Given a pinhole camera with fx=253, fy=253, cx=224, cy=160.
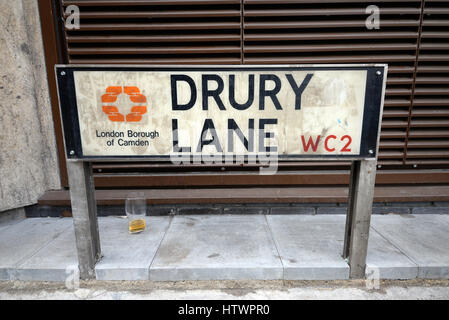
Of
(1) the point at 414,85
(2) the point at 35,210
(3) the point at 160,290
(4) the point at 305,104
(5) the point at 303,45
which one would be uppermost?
(5) the point at 303,45

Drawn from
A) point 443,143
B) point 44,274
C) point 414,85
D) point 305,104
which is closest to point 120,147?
point 44,274

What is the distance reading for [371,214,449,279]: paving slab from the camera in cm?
260

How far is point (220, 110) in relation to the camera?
7.86 feet

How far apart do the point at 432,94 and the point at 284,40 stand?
2.35m

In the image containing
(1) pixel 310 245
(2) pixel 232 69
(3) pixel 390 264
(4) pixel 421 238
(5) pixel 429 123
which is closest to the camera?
(2) pixel 232 69

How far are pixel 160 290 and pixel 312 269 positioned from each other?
59.9 inches

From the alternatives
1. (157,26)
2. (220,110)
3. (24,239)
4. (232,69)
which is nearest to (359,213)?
(220,110)

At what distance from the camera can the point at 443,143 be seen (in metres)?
3.86

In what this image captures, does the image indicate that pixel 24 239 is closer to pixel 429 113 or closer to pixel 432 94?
pixel 429 113

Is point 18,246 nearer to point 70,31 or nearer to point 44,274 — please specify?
point 44,274

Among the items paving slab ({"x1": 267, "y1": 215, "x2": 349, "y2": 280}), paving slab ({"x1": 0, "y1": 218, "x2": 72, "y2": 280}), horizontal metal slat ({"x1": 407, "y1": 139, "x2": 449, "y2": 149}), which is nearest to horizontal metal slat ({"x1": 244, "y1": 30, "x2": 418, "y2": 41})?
horizontal metal slat ({"x1": 407, "y1": 139, "x2": 449, "y2": 149})

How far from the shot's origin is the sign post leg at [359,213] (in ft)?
7.79

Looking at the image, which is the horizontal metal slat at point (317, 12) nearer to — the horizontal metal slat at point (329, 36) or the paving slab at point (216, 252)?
the horizontal metal slat at point (329, 36)

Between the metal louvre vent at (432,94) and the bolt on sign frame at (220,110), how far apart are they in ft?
7.21
